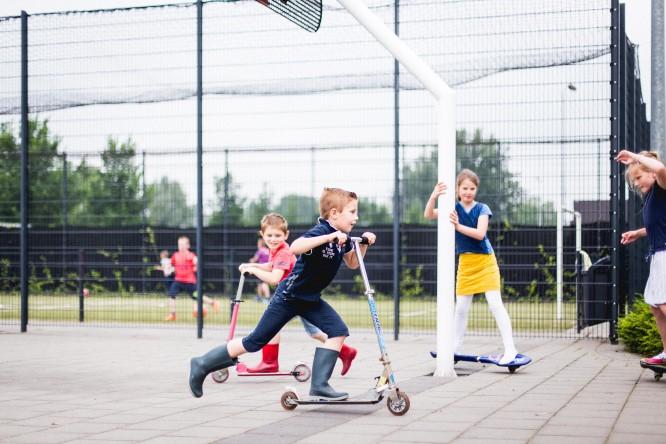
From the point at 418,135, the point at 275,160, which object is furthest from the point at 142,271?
the point at 418,135

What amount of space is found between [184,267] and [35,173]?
2.90m

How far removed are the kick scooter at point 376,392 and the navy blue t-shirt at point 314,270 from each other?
0.44 feet

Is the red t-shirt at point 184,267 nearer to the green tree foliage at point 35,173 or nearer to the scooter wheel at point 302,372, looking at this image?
the green tree foliage at point 35,173

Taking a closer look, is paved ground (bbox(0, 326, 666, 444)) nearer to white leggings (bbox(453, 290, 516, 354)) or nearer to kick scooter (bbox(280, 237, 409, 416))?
kick scooter (bbox(280, 237, 409, 416))

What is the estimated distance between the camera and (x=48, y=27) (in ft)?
40.8

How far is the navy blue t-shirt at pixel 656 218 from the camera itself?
24.0 feet

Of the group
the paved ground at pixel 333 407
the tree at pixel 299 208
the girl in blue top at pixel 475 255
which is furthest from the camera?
the tree at pixel 299 208

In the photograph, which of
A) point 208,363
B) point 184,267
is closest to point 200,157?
point 184,267

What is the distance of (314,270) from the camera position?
242 inches

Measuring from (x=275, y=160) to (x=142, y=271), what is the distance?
9.39ft

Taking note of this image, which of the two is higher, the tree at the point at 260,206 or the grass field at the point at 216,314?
the tree at the point at 260,206

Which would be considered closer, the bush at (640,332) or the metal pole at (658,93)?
the metal pole at (658,93)

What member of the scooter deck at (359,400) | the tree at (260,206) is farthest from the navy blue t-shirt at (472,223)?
the tree at (260,206)

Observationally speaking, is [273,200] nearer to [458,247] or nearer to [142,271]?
[142,271]
